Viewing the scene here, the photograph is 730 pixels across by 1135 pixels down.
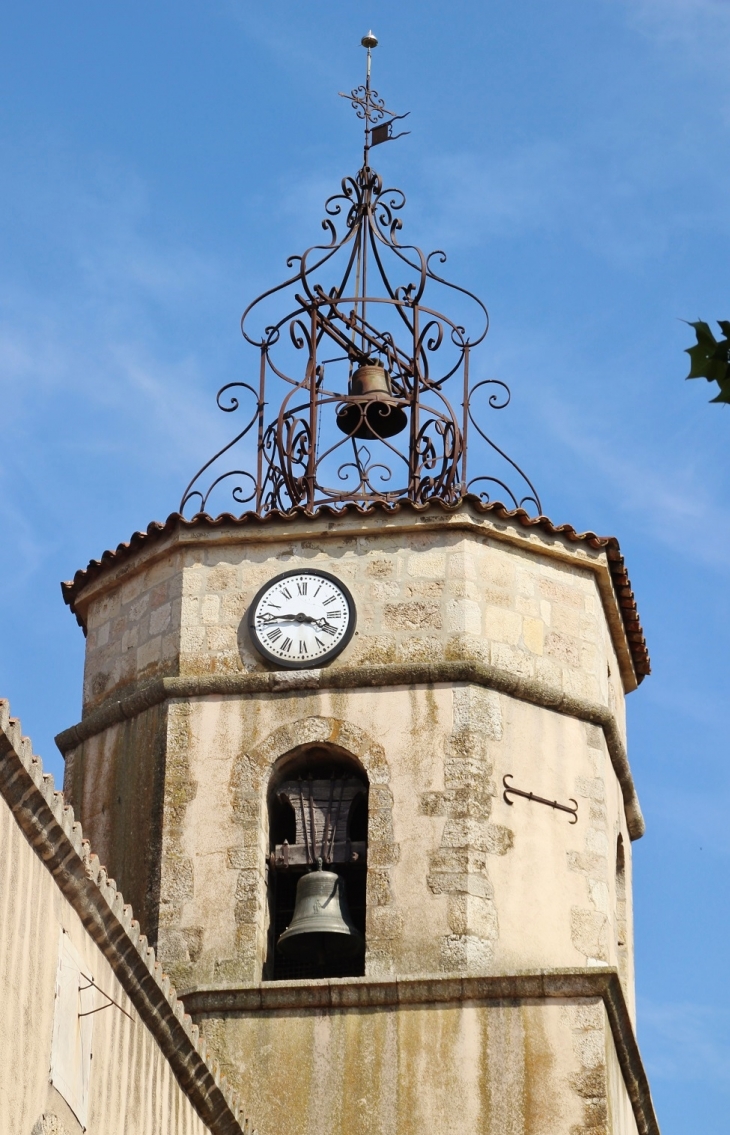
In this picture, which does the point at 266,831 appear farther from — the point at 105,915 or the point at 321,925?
the point at 105,915

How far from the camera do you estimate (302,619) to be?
15.8 m

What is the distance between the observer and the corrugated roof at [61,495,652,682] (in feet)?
52.3

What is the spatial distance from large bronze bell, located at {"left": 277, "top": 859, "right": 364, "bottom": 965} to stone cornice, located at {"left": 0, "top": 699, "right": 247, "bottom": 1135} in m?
1.60

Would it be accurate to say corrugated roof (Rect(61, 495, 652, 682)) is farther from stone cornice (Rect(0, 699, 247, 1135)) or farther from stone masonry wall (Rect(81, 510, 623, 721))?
stone cornice (Rect(0, 699, 247, 1135))

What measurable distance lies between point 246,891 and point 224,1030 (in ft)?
2.82

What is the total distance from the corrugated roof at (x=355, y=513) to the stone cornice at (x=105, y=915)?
3982 mm

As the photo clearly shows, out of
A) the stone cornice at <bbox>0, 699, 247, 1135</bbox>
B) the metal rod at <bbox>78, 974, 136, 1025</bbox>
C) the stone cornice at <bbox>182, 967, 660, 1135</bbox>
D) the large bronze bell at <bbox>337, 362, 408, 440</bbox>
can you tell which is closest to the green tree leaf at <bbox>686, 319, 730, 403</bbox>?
the stone cornice at <bbox>0, 699, 247, 1135</bbox>

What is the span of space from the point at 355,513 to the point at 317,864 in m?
2.19

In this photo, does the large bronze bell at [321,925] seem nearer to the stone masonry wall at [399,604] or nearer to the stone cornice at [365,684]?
the stone cornice at [365,684]

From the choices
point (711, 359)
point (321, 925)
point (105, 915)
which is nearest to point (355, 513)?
point (321, 925)

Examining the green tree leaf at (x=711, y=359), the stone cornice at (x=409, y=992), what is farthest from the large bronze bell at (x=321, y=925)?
the green tree leaf at (x=711, y=359)

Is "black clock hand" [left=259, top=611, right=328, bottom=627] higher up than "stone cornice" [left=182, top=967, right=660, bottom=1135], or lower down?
higher up

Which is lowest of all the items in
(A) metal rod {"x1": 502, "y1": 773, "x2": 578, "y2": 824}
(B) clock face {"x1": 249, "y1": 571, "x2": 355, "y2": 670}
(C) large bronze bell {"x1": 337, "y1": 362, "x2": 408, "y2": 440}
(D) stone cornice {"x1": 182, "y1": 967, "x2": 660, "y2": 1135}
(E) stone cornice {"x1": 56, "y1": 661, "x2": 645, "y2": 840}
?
(D) stone cornice {"x1": 182, "y1": 967, "x2": 660, "y2": 1135}

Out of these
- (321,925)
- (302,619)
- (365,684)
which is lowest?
(321,925)
